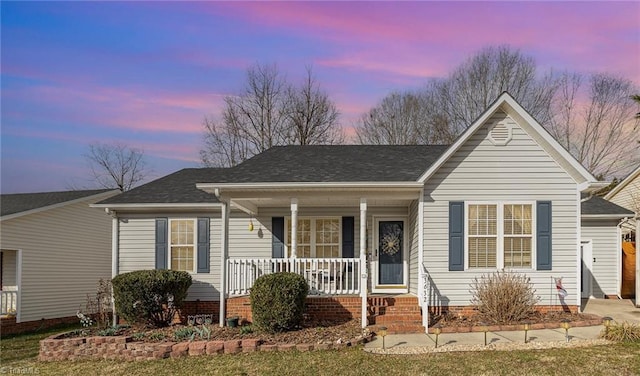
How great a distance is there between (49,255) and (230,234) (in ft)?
22.3

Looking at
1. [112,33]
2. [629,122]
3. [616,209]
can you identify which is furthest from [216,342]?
[629,122]

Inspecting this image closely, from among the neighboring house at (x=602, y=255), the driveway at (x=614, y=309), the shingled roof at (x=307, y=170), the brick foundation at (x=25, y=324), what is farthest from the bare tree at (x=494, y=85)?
the brick foundation at (x=25, y=324)

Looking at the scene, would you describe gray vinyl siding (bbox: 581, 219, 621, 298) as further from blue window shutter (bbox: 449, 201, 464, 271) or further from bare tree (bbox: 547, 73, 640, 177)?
bare tree (bbox: 547, 73, 640, 177)

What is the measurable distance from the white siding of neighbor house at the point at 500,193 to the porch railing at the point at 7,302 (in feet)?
40.2

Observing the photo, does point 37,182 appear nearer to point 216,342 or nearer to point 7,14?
point 7,14

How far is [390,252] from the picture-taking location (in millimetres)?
14234

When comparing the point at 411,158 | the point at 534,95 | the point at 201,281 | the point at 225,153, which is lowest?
the point at 201,281

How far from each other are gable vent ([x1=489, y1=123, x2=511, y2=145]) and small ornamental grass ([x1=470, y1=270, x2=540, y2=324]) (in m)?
2.92

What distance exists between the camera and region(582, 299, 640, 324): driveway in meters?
12.2

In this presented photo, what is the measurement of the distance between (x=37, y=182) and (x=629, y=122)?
33.8 metres

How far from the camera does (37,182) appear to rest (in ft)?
95.8

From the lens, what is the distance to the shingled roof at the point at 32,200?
16.7m

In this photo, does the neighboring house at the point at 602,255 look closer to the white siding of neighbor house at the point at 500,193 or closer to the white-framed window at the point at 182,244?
the white siding of neighbor house at the point at 500,193

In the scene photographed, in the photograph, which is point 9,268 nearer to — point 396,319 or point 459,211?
point 396,319
